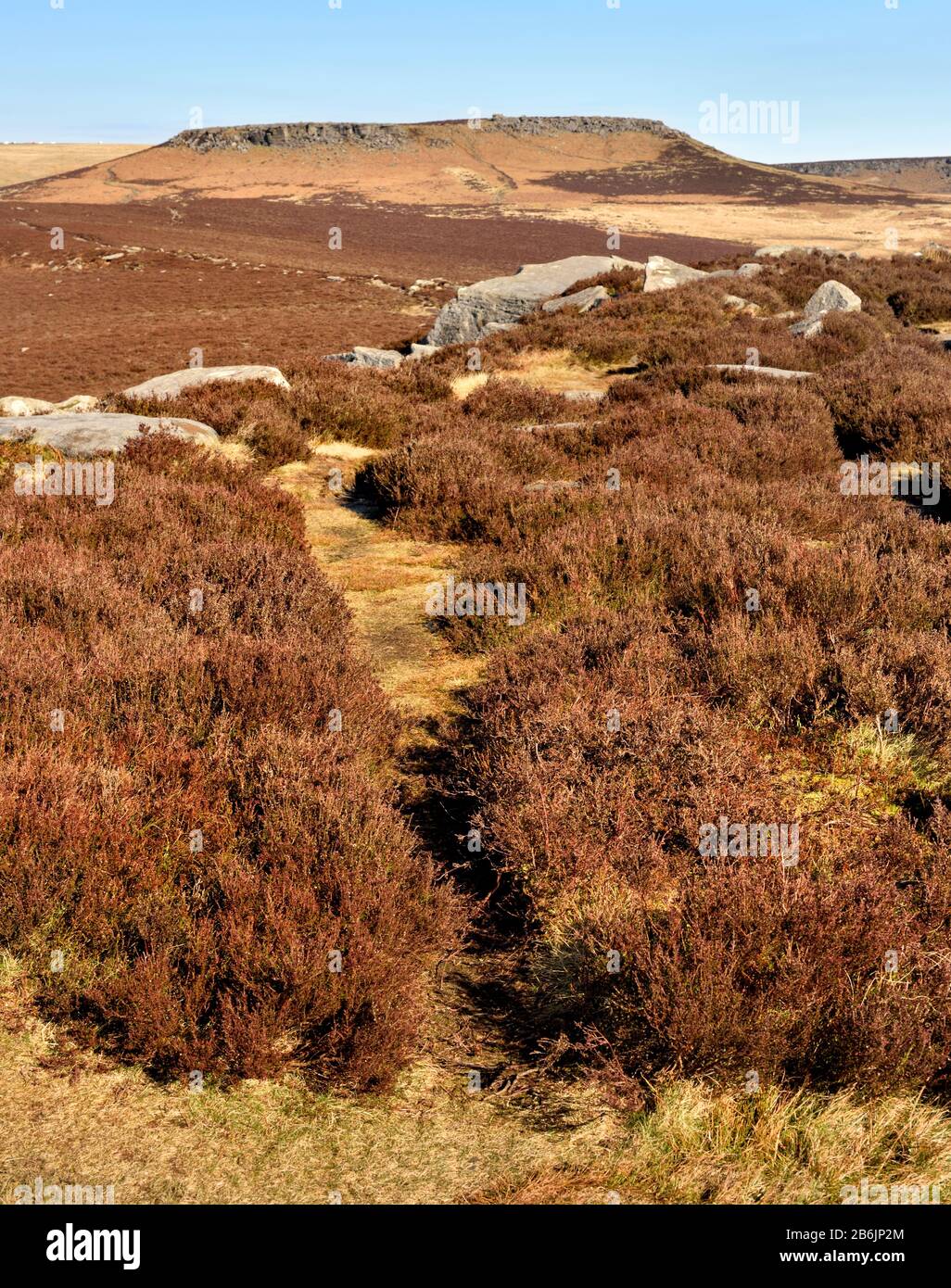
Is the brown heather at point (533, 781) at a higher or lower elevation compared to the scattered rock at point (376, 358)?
lower

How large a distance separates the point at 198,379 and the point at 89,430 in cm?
393

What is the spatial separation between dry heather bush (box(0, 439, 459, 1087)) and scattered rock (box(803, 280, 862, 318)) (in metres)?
18.3

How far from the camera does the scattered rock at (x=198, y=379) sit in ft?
40.2

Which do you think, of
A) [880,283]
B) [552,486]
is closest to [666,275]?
[880,283]

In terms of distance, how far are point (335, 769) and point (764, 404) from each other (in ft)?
29.8

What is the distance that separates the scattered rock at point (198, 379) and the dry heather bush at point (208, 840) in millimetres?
7648

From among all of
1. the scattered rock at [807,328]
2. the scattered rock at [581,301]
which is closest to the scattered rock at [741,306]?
the scattered rock at [807,328]

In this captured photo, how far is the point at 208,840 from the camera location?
3.30m

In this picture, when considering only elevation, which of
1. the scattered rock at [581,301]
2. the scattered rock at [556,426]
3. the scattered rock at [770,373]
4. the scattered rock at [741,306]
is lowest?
the scattered rock at [556,426]

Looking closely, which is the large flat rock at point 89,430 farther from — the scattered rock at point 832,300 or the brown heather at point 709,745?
the scattered rock at point 832,300

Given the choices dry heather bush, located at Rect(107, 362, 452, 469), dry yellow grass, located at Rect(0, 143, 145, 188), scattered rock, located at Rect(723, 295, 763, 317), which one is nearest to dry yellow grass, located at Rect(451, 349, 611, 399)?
dry heather bush, located at Rect(107, 362, 452, 469)

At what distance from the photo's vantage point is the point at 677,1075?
8.41 ft

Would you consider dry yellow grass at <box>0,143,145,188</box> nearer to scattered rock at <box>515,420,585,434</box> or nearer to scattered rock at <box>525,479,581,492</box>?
scattered rock at <box>515,420,585,434</box>

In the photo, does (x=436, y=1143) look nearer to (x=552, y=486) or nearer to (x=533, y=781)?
(x=533, y=781)
